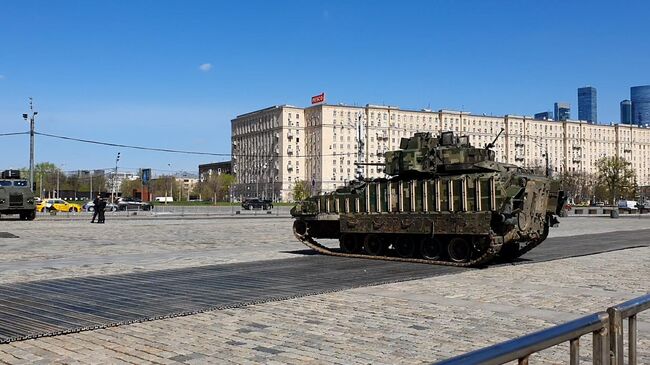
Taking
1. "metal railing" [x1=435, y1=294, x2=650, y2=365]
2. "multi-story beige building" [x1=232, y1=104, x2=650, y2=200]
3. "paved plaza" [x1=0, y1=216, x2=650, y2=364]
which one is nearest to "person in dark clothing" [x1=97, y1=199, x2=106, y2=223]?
"paved plaza" [x1=0, y1=216, x2=650, y2=364]

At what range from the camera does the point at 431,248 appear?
17562 millimetres

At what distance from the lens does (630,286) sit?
498 inches

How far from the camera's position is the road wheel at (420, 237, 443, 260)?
17406 millimetres

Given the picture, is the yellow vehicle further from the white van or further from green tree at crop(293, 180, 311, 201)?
the white van

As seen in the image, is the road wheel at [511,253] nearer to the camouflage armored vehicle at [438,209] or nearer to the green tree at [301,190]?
the camouflage armored vehicle at [438,209]

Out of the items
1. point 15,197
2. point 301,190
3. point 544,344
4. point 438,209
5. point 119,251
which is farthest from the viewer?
point 301,190

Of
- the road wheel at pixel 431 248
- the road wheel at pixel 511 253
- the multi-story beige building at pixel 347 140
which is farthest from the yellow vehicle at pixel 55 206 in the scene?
the multi-story beige building at pixel 347 140

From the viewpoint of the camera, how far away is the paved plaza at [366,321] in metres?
7.04

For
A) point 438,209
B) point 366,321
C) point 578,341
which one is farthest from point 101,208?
point 578,341

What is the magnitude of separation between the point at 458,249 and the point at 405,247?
65.1 inches

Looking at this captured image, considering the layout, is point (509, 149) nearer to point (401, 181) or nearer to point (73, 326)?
point (401, 181)

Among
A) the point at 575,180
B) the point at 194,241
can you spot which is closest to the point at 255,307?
the point at 194,241

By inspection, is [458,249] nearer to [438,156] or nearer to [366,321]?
[438,156]

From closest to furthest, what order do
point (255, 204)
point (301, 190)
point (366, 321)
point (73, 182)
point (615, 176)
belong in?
point (366, 321)
point (255, 204)
point (615, 176)
point (301, 190)
point (73, 182)
